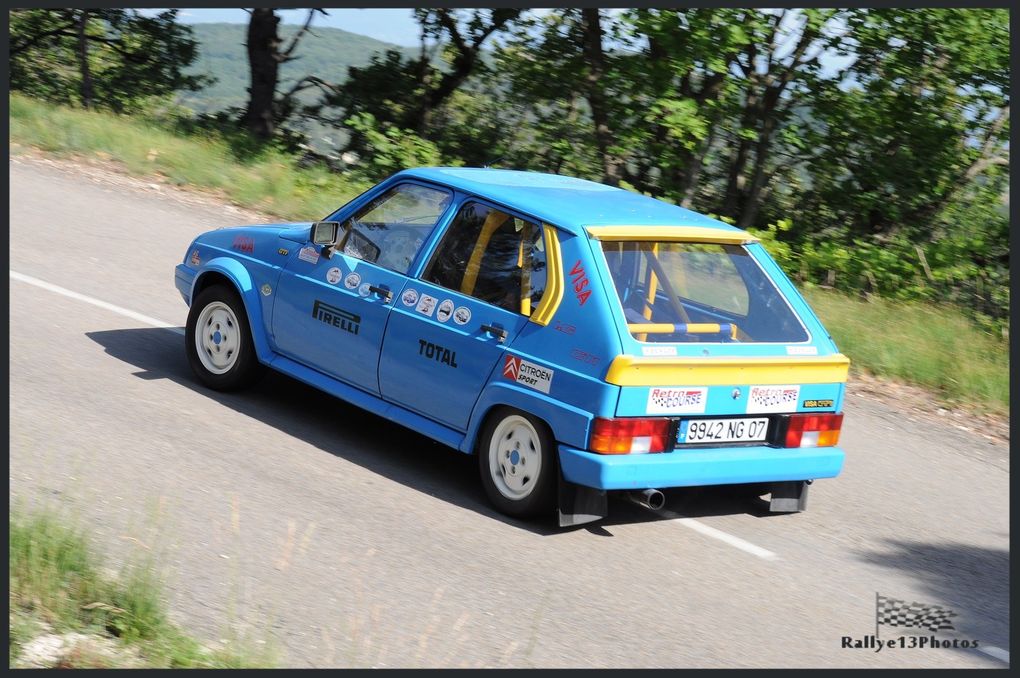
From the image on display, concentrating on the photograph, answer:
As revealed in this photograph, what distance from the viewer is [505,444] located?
6.46 metres

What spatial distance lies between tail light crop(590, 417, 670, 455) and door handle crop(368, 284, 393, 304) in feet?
5.53

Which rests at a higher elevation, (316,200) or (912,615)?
(316,200)

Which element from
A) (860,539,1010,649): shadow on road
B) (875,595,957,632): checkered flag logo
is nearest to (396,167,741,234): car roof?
(860,539,1010,649): shadow on road

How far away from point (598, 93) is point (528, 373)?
12826 mm

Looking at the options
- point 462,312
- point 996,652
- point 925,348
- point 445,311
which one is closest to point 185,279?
point 445,311

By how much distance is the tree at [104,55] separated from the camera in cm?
2300

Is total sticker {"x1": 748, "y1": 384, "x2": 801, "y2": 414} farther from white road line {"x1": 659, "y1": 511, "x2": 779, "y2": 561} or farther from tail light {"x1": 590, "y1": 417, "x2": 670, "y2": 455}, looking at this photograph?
white road line {"x1": 659, "y1": 511, "x2": 779, "y2": 561}

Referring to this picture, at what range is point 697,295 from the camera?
689cm

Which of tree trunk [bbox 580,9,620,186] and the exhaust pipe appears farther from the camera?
tree trunk [bbox 580,9,620,186]

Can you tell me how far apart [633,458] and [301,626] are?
193 cm

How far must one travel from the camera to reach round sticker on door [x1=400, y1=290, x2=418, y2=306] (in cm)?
692

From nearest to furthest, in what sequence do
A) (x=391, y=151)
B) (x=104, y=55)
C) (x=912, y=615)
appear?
(x=912, y=615)
(x=391, y=151)
(x=104, y=55)

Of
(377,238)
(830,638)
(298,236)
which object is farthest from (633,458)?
(298,236)

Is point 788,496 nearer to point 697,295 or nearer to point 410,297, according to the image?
point 697,295
